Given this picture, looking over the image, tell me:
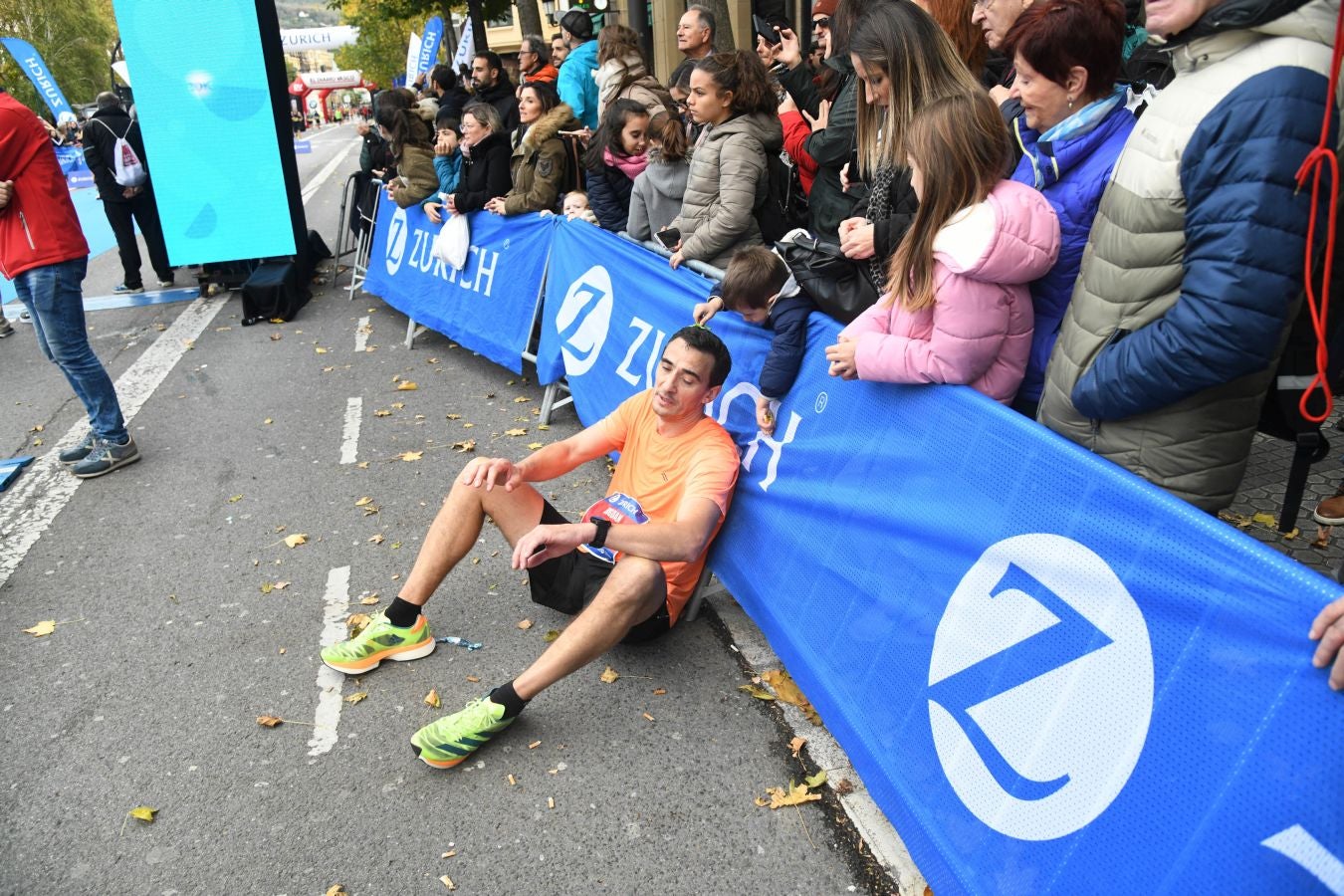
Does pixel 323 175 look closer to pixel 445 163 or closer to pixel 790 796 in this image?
pixel 445 163

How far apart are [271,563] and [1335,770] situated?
14.2 feet

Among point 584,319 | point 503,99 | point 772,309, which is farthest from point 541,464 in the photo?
point 503,99

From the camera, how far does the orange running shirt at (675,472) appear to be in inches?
137

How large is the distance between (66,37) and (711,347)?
78817 millimetres

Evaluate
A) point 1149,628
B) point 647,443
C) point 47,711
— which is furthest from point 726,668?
point 47,711

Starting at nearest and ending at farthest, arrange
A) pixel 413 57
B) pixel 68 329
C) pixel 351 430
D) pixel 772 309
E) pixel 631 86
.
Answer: pixel 772 309 → pixel 68 329 → pixel 351 430 → pixel 631 86 → pixel 413 57

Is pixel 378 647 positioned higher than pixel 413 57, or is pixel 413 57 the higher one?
pixel 413 57

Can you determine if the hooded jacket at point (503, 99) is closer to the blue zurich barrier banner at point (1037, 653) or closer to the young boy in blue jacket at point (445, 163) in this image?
the young boy in blue jacket at point (445, 163)

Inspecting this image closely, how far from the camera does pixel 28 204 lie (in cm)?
530

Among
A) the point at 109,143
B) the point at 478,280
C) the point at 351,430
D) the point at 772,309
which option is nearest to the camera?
the point at 772,309

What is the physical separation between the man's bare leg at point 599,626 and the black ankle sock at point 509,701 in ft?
0.06

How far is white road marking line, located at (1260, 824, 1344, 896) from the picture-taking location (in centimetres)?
147

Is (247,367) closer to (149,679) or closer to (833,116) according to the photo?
(149,679)

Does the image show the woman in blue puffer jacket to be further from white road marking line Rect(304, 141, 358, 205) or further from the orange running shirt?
white road marking line Rect(304, 141, 358, 205)
